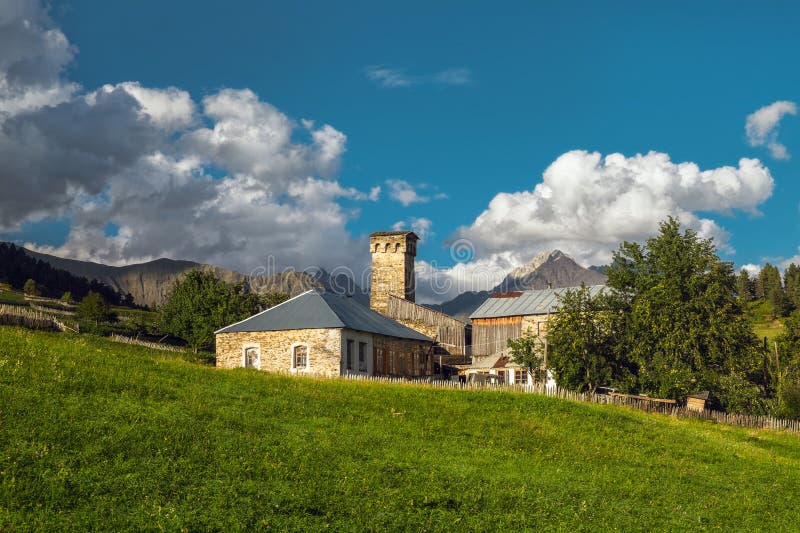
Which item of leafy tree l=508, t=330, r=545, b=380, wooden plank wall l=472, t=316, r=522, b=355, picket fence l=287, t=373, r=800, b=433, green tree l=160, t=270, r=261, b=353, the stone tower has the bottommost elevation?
picket fence l=287, t=373, r=800, b=433

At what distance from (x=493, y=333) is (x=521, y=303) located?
12.7ft

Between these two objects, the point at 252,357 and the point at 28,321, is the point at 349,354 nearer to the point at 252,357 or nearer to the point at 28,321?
the point at 252,357

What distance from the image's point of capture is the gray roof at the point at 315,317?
46031 millimetres

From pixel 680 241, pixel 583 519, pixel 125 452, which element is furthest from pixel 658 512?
pixel 680 241

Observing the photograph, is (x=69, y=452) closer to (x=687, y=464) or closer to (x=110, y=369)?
(x=110, y=369)

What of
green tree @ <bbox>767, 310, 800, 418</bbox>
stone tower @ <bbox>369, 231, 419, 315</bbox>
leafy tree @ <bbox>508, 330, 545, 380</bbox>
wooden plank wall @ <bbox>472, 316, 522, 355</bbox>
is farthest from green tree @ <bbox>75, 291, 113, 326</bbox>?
green tree @ <bbox>767, 310, 800, 418</bbox>

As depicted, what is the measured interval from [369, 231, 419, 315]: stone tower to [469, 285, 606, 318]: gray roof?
1249 cm

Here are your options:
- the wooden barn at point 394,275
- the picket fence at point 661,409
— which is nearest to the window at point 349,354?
the picket fence at point 661,409

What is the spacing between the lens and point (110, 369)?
26.0 meters

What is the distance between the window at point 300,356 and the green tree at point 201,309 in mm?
28475

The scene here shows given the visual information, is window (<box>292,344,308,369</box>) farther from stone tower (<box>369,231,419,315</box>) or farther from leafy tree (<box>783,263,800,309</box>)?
leafy tree (<box>783,263,800,309</box>)

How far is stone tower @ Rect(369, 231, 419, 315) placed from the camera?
8188 cm

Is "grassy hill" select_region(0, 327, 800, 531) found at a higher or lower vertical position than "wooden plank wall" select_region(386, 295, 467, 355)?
lower

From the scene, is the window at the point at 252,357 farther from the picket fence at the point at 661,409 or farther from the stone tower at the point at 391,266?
the stone tower at the point at 391,266
